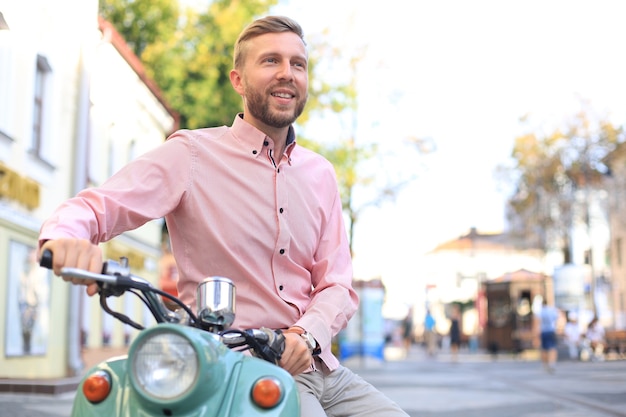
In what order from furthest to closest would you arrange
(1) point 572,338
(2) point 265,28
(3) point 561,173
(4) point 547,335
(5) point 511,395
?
(3) point 561,173
(1) point 572,338
(4) point 547,335
(5) point 511,395
(2) point 265,28

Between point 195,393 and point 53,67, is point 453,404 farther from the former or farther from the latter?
point 195,393

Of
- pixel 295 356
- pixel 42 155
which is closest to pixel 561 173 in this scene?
pixel 42 155

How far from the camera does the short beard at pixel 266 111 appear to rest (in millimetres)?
2664

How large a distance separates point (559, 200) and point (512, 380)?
25.0 meters

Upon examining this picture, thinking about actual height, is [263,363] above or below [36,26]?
below

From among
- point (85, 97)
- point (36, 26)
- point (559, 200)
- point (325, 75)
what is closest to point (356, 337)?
point (325, 75)

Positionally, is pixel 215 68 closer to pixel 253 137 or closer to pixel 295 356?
pixel 253 137

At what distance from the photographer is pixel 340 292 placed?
2652 mm

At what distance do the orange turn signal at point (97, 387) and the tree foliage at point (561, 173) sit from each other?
1481 inches

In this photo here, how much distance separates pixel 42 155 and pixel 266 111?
13385mm

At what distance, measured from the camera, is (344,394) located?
8.30 feet

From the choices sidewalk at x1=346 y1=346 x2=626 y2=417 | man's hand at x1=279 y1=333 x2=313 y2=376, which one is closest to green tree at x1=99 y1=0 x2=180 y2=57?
sidewalk at x1=346 y1=346 x2=626 y2=417

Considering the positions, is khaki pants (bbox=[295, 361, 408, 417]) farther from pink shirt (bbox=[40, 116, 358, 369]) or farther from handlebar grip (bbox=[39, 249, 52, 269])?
handlebar grip (bbox=[39, 249, 52, 269])

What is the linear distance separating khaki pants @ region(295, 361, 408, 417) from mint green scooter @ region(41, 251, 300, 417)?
0.38m
